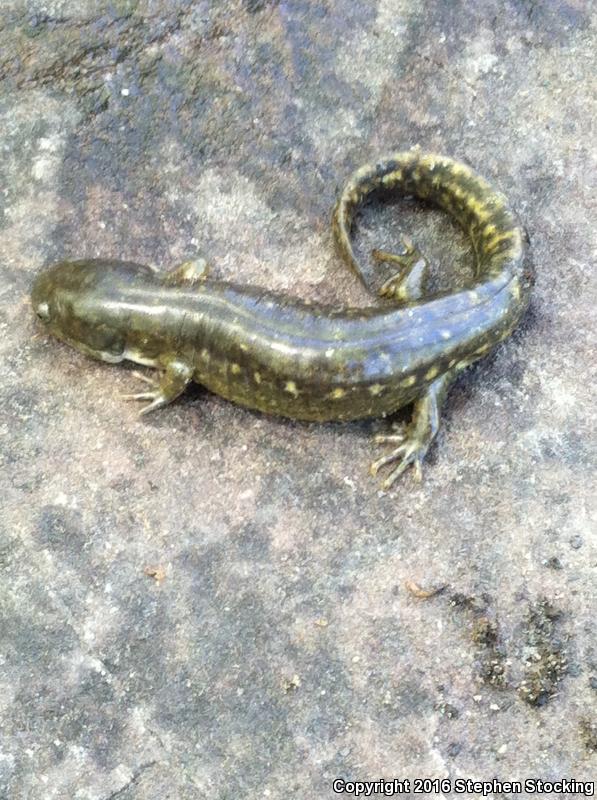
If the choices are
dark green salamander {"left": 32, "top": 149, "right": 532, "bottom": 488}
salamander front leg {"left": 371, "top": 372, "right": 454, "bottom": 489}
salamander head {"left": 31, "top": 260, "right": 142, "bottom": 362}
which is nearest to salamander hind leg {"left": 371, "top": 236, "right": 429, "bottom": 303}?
dark green salamander {"left": 32, "top": 149, "right": 532, "bottom": 488}

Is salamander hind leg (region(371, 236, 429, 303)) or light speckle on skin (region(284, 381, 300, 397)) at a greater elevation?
salamander hind leg (region(371, 236, 429, 303))

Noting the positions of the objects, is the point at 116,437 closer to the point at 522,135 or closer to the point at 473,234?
the point at 473,234

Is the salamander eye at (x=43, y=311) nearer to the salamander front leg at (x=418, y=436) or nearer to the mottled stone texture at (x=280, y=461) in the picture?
the mottled stone texture at (x=280, y=461)

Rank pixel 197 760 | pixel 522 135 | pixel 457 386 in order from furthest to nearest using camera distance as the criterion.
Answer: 1. pixel 522 135
2. pixel 457 386
3. pixel 197 760

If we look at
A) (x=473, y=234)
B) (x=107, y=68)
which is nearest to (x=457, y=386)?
(x=473, y=234)

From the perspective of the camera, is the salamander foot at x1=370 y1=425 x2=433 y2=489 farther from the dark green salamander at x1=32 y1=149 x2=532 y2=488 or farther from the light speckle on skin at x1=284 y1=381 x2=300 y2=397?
the light speckle on skin at x1=284 y1=381 x2=300 y2=397

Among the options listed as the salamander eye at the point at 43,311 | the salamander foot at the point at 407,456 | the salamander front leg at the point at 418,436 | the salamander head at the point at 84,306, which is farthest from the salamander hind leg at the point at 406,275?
the salamander eye at the point at 43,311
